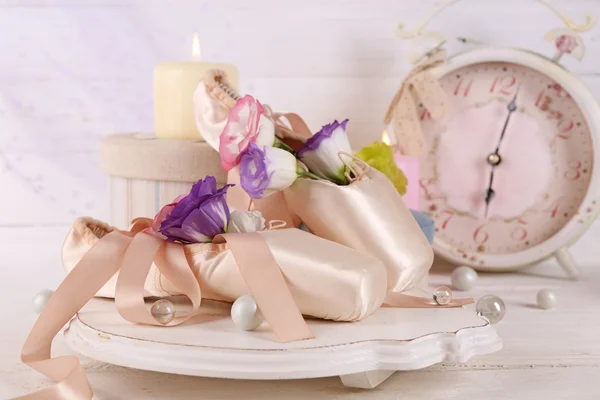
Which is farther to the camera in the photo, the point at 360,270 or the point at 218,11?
the point at 218,11

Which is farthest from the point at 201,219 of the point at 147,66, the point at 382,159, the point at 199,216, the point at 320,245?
the point at 147,66

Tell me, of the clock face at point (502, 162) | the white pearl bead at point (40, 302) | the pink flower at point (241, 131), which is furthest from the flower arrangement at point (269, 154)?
the clock face at point (502, 162)

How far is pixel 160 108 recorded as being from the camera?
964 mm

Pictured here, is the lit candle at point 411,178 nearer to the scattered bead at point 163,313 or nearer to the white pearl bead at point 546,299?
the white pearl bead at point 546,299

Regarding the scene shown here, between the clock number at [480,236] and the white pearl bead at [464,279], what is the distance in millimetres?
136

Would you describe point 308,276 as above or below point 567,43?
below

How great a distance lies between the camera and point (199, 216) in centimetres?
69

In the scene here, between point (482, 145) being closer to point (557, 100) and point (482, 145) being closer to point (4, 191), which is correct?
point (557, 100)

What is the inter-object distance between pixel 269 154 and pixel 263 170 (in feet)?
0.06

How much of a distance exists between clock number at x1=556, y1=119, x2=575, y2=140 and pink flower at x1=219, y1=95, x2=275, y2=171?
508 mm

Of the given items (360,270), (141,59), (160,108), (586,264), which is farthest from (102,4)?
(586,264)

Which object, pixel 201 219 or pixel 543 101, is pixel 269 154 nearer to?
pixel 201 219

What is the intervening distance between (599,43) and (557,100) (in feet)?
0.54

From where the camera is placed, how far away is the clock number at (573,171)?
42.7 inches
